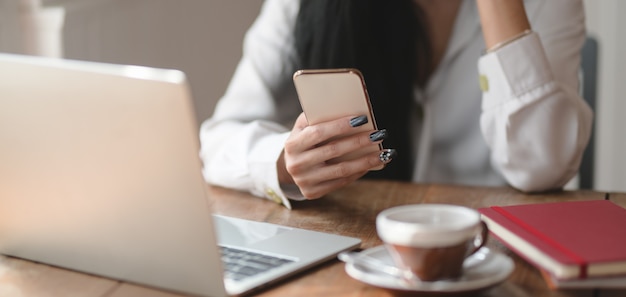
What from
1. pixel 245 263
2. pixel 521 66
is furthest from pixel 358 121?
pixel 521 66

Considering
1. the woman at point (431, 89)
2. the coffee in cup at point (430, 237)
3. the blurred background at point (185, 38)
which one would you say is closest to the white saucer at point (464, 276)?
the coffee in cup at point (430, 237)

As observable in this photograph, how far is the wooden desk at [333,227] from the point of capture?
81 cm

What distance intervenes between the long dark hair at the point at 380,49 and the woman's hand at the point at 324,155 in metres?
0.39

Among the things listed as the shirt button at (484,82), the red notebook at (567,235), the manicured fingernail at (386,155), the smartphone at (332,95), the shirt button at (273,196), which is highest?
the smartphone at (332,95)

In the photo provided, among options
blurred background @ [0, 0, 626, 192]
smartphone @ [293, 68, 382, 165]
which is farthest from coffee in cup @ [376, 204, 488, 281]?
blurred background @ [0, 0, 626, 192]

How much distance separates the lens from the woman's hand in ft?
3.40

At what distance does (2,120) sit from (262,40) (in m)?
0.82

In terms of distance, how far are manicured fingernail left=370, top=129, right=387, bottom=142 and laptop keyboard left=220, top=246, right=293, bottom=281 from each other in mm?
231

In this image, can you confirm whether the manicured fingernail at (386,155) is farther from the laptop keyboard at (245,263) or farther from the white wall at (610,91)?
the white wall at (610,91)

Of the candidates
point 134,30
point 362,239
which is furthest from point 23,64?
point 134,30

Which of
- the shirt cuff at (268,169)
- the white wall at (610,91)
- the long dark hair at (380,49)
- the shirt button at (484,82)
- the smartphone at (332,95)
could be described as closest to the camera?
the smartphone at (332,95)

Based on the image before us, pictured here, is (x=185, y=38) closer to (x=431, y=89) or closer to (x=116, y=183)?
(x=431, y=89)

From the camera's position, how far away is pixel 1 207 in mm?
930

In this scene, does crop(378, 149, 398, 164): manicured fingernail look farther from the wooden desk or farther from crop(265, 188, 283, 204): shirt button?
crop(265, 188, 283, 204): shirt button
